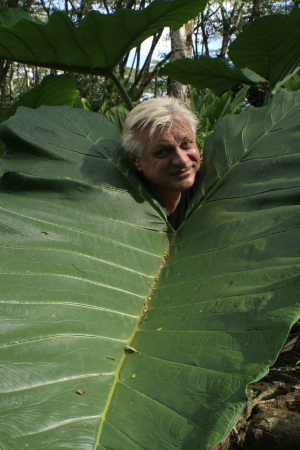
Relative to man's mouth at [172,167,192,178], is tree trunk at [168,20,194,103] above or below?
above

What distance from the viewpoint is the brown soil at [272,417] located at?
196cm

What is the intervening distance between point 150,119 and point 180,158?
20cm

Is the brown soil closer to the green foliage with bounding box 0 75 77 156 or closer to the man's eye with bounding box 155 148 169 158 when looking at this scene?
the man's eye with bounding box 155 148 169 158

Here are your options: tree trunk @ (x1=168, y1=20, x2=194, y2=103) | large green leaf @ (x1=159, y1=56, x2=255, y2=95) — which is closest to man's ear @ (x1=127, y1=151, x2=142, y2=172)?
large green leaf @ (x1=159, y1=56, x2=255, y2=95)

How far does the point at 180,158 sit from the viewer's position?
1666mm

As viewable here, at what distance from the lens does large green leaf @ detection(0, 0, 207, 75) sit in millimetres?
1760

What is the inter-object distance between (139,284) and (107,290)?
115 millimetres

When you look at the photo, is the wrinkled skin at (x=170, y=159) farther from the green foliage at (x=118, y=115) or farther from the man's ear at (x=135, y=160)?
the green foliage at (x=118, y=115)

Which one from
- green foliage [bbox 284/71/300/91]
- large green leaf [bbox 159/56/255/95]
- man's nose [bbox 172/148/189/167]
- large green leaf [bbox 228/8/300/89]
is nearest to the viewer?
man's nose [bbox 172/148/189/167]

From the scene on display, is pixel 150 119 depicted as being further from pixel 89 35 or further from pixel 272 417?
pixel 272 417

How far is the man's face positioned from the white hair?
0.02 meters

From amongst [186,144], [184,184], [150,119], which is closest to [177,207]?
[184,184]

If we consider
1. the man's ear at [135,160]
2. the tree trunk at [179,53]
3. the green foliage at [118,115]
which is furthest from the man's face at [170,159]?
the tree trunk at [179,53]

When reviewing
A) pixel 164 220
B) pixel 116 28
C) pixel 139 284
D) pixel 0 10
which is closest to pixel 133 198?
pixel 164 220
